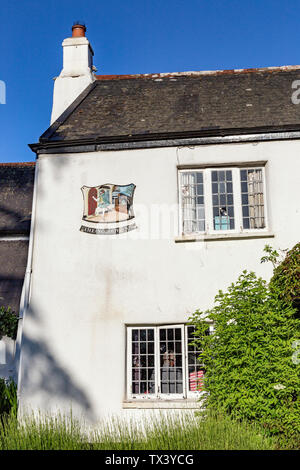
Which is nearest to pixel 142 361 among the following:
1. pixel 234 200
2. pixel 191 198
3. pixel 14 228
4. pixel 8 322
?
pixel 8 322

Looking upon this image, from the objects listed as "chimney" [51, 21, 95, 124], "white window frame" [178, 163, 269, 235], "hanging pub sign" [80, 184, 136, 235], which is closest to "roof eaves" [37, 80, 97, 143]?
"chimney" [51, 21, 95, 124]

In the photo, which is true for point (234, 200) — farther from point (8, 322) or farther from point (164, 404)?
point (8, 322)

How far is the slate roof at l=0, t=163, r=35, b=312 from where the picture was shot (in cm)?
1150

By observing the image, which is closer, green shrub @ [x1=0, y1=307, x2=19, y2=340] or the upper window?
the upper window

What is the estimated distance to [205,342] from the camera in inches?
371

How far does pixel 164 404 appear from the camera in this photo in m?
9.52

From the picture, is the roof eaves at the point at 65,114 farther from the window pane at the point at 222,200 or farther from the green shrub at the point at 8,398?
the green shrub at the point at 8,398

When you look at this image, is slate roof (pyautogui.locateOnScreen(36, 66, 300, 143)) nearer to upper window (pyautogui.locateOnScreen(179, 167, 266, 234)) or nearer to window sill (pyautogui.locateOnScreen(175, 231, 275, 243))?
upper window (pyautogui.locateOnScreen(179, 167, 266, 234))

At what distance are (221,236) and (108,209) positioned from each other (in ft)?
8.48

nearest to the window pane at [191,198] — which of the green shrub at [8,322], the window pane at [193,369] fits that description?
the window pane at [193,369]

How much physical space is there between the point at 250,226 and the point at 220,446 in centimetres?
497

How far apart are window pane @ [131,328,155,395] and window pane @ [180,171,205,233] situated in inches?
95.7

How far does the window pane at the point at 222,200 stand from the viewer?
10.5 m
